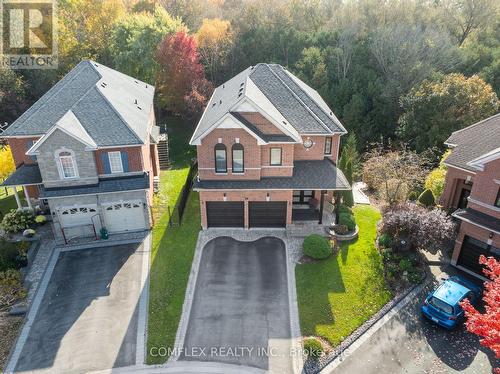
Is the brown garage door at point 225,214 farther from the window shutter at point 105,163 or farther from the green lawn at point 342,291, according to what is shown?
the window shutter at point 105,163

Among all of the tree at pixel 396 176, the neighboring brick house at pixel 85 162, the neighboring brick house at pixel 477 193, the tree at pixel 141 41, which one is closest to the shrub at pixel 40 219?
the neighboring brick house at pixel 85 162

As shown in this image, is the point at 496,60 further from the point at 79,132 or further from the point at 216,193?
the point at 79,132

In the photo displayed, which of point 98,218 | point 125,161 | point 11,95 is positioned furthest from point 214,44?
point 98,218

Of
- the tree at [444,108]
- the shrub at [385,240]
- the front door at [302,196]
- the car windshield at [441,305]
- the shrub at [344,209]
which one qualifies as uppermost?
the tree at [444,108]

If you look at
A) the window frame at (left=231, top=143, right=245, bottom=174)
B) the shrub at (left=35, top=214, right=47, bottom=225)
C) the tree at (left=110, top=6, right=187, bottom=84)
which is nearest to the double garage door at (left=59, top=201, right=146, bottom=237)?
the shrub at (left=35, top=214, right=47, bottom=225)

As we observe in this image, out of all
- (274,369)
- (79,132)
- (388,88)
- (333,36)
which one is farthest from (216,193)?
(333,36)

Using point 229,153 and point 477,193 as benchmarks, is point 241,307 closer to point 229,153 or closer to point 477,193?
point 229,153
